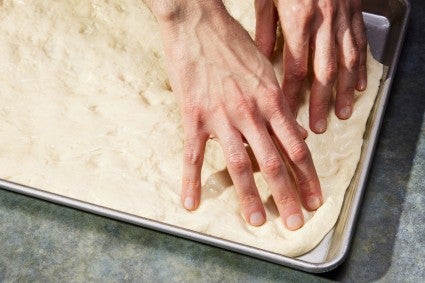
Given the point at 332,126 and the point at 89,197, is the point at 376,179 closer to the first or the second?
Result: the point at 332,126

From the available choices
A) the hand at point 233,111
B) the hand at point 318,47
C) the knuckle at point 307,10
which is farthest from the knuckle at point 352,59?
the hand at point 233,111

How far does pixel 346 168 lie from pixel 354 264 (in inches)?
7.7

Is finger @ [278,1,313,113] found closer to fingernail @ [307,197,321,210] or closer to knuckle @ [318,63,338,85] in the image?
knuckle @ [318,63,338,85]

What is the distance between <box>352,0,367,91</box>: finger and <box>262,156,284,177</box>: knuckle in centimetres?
37

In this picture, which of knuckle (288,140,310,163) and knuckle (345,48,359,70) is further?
knuckle (345,48,359,70)

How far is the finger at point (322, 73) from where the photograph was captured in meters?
1.34

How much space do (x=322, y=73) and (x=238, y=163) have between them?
308mm

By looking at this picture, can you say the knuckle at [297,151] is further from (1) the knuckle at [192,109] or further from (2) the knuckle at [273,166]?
(1) the knuckle at [192,109]

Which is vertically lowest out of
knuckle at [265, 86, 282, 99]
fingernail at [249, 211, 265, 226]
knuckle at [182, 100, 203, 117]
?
fingernail at [249, 211, 265, 226]

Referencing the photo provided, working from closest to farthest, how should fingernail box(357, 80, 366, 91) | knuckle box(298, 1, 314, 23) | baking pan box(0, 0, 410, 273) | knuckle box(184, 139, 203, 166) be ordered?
baking pan box(0, 0, 410, 273), knuckle box(184, 139, 203, 166), knuckle box(298, 1, 314, 23), fingernail box(357, 80, 366, 91)

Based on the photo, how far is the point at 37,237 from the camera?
4.09 feet

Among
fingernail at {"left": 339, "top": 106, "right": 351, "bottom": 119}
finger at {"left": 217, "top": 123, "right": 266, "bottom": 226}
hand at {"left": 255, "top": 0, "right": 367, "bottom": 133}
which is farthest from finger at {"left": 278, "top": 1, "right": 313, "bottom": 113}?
finger at {"left": 217, "top": 123, "right": 266, "bottom": 226}

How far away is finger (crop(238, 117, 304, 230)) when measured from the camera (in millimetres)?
1169

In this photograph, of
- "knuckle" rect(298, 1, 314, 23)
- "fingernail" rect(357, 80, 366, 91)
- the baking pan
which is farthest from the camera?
"fingernail" rect(357, 80, 366, 91)
